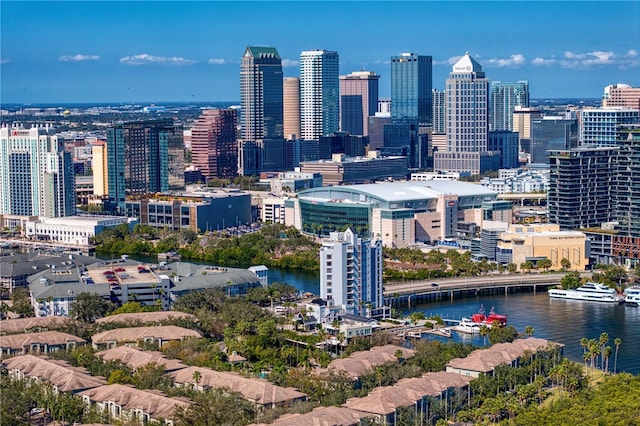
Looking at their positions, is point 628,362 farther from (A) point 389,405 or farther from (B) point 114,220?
(B) point 114,220

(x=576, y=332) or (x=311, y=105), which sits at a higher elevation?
(x=311, y=105)

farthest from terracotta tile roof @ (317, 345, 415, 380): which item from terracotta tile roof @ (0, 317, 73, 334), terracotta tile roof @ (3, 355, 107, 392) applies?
terracotta tile roof @ (0, 317, 73, 334)

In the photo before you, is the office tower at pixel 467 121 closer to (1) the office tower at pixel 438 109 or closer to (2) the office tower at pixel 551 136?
(2) the office tower at pixel 551 136

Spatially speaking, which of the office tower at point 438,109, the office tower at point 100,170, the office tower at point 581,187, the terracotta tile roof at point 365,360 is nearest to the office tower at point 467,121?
the office tower at point 438,109

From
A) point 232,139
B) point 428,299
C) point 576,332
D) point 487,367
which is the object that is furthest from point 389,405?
→ point 232,139

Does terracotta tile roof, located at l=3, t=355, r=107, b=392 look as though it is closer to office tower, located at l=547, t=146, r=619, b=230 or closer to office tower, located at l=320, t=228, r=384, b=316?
office tower, located at l=320, t=228, r=384, b=316
